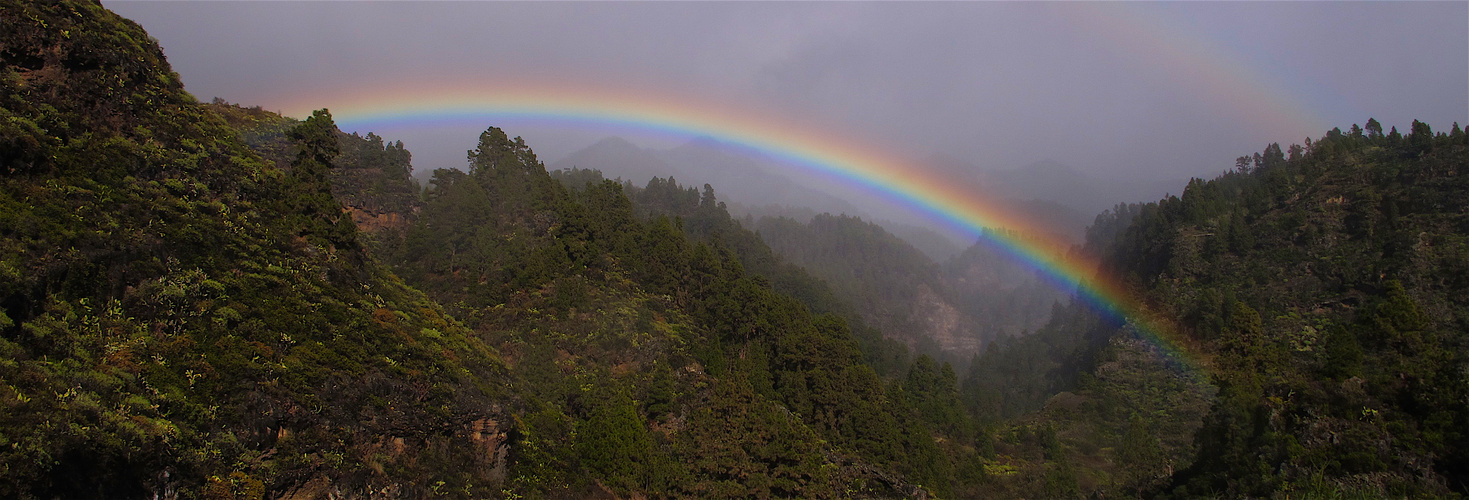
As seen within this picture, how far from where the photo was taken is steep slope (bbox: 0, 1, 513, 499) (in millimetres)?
9547

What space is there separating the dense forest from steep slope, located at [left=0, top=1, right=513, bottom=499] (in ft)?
0.21

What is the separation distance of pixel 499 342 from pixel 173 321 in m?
18.2

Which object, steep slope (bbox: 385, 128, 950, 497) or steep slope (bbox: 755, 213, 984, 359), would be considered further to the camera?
steep slope (bbox: 755, 213, 984, 359)

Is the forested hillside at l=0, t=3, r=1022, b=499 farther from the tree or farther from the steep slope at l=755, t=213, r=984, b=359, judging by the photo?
the steep slope at l=755, t=213, r=984, b=359

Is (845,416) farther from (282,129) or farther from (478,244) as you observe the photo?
(282,129)

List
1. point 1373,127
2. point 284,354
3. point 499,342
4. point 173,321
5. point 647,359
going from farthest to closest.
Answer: point 1373,127
point 647,359
point 499,342
point 284,354
point 173,321

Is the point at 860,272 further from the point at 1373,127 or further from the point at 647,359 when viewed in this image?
the point at 647,359

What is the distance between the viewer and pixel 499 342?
99.1 ft

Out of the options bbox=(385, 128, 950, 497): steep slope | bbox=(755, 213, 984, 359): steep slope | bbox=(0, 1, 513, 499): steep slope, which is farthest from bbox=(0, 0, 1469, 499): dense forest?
bbox=(755, 213, 984, 359): steep slope

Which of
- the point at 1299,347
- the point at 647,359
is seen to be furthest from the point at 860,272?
the point at 647,359

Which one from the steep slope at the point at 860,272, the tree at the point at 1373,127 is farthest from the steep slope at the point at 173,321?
the steep slope at the point at 860,272

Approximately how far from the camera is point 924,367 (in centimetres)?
5516

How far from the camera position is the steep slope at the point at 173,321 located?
9.55m

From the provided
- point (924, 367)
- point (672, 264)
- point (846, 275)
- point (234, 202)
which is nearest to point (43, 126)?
→ point (234, 202)
